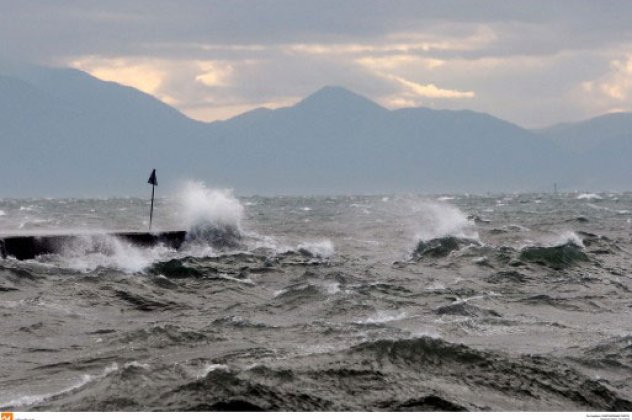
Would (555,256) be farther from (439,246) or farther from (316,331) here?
(316,331)

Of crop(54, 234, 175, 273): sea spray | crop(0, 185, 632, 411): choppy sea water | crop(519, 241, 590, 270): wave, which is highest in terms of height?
crop(519, 241, 590, 270): wave

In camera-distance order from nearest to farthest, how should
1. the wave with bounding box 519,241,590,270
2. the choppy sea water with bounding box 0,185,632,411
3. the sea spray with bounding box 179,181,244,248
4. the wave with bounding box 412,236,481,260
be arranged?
the choppy sea water with bounding box 0,185,632,411, the wave with bounding box 519,241,590,270, the wave with bounding box 412,236,481,260, the sea spray with bounding box 179,181,244,248

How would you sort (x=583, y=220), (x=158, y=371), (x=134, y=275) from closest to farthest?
(x=158, y=371), (x=134, y=275), (x=583, y=220)

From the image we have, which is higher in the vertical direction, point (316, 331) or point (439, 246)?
point (439, 246)

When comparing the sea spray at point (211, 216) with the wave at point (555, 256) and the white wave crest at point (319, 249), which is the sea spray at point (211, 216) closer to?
the white wave crest at point (319, 249)

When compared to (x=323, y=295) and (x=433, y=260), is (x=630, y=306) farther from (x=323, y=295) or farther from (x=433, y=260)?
(x=433, y=260)

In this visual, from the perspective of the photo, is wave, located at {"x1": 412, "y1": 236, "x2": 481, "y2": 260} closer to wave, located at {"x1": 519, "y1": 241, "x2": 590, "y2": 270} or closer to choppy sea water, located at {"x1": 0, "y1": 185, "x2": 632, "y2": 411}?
choppy sea water, located at {"x1": 0, "y1": 185, "x2": 632, "y2": 411}

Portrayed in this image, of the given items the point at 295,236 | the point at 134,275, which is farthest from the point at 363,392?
the point at 295,236

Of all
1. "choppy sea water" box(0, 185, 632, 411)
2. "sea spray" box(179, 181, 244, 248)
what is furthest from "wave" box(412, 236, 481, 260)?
"sea spray" box(179, 181, 244, 248)

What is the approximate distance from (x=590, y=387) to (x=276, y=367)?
11.6 ft

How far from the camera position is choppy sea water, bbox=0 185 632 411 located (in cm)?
998

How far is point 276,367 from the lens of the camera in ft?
35.9

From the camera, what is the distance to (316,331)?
13.9 m

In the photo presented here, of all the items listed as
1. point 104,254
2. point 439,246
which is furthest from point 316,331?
point 439,246
